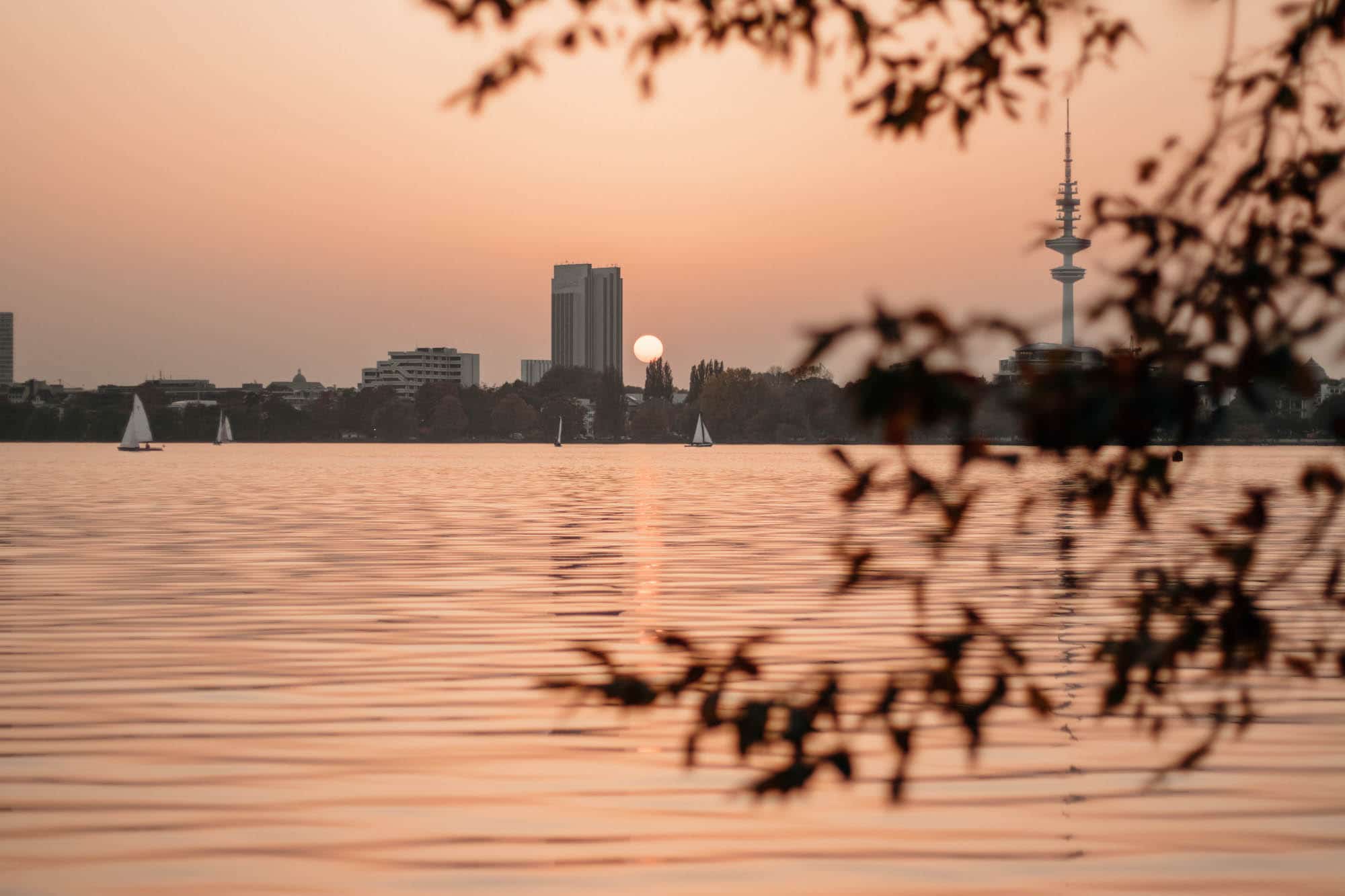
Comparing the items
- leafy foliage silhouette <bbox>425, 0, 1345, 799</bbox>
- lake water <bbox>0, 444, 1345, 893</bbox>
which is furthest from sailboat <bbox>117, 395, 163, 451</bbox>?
leafy foliage silhouette <bbox>425, 0, 1345, 799</bbox>

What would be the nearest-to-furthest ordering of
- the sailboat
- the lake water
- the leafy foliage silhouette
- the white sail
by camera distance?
the leafy foliage silhouette, the lake water, the sailboat, the white sail

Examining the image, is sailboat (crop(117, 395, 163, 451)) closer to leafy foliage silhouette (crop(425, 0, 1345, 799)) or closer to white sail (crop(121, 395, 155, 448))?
white sail (crop(121, 395, 155, 448))

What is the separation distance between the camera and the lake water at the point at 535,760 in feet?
31.4

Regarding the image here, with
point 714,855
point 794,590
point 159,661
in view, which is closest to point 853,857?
point 714,855

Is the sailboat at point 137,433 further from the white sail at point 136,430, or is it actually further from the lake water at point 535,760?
the lake water at point 535,760

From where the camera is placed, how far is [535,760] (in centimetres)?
1239

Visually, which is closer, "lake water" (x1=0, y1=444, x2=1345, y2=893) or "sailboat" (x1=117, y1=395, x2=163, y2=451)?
"lake water" (x1=0, y1=444, x2=1345, y2=893)

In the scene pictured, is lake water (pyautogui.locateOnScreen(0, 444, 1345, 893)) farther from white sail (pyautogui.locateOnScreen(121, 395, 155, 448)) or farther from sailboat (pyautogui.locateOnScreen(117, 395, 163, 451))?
white sail (pyautogui.locateOnScreen(121, 395, 155, 448))

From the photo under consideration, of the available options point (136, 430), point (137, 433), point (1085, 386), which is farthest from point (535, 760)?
point (137, 433)

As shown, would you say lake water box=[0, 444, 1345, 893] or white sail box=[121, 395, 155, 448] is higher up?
white sail box=[121, 395, 155, 448]

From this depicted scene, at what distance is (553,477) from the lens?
99.6m

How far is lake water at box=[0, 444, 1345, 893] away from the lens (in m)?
9.58

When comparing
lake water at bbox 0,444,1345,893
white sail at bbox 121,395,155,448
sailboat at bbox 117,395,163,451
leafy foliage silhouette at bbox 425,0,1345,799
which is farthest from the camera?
white sail at bbox 121,395,155,448

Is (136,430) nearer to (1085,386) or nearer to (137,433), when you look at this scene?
(137,433)
